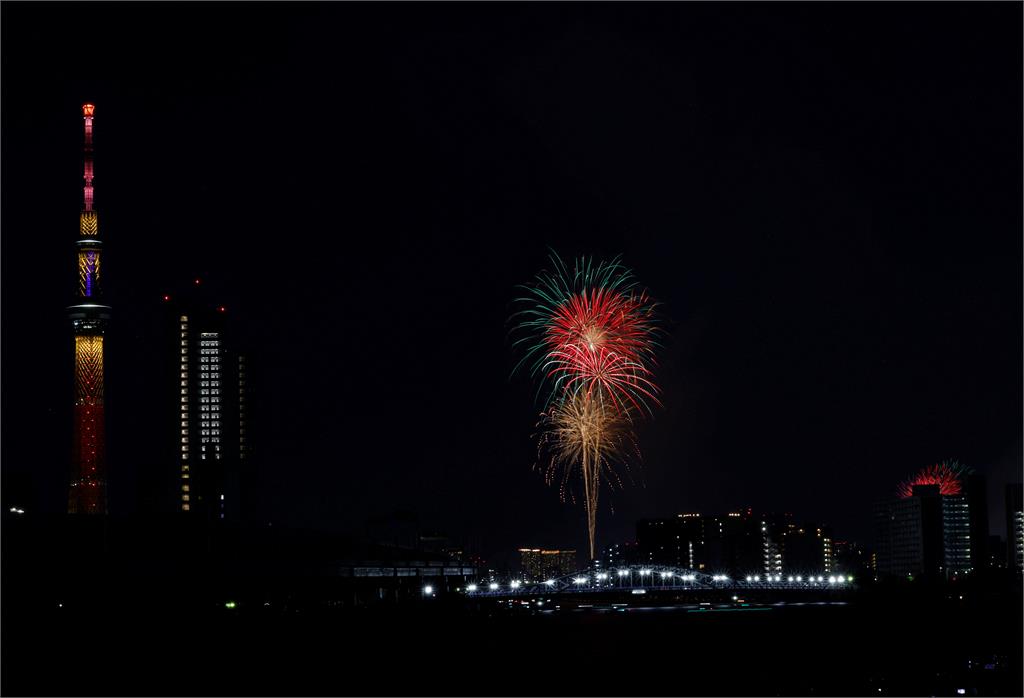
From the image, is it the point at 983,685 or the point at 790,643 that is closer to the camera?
the point at 983,685

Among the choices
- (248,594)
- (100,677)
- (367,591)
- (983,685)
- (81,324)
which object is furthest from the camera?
(81,324)

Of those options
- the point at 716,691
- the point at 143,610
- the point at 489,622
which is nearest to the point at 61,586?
the point at 143,610

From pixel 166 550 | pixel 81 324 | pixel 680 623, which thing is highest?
pixel 81 324

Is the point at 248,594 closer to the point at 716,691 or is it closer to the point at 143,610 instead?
the point at 143,610

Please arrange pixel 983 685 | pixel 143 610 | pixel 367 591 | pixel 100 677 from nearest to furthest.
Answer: pixel 983 685
pixel 100 677
pixel 143 610
pixel 367 591

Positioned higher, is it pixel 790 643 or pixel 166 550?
pixel 166 550

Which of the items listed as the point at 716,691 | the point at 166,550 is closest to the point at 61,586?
the point at 166,550
